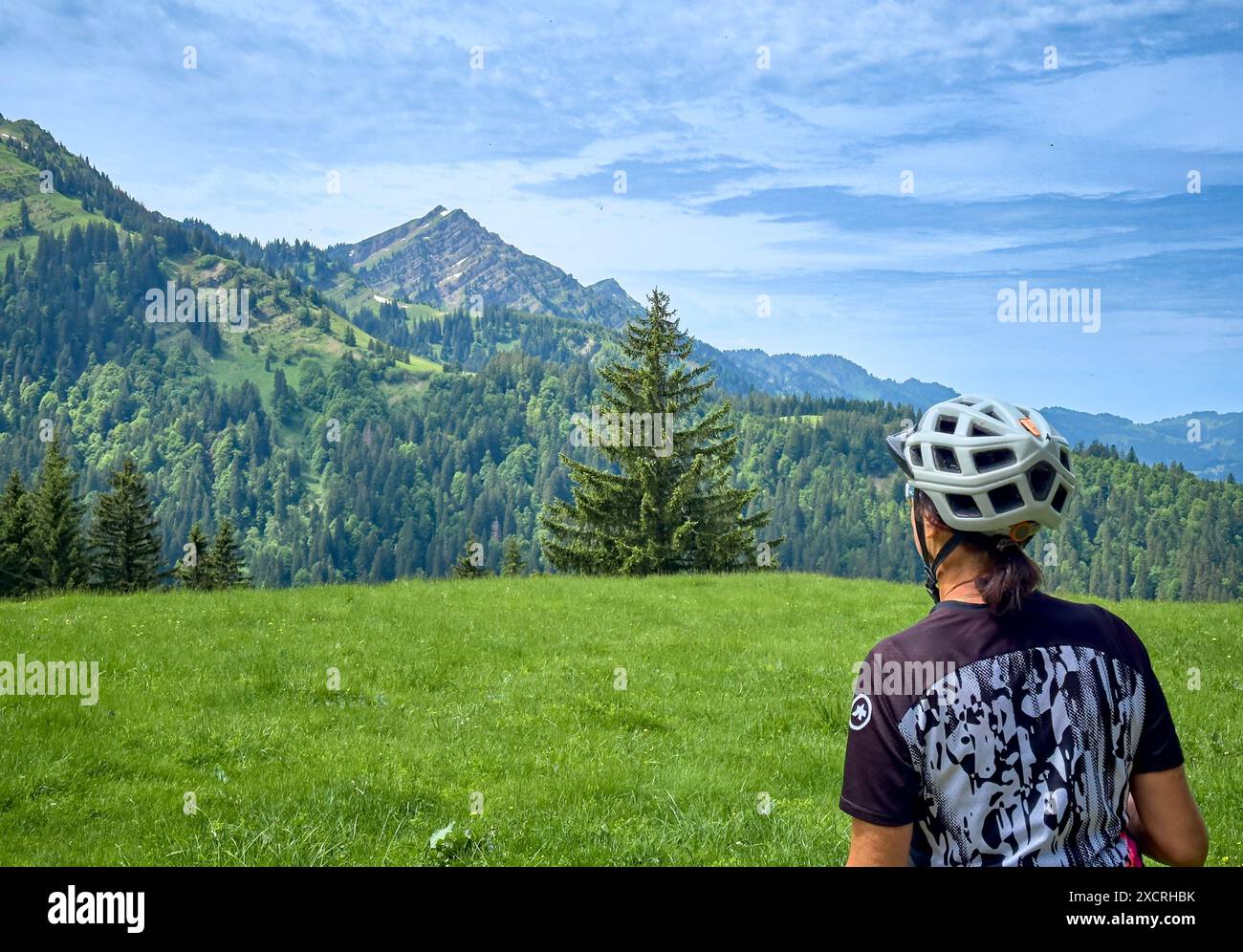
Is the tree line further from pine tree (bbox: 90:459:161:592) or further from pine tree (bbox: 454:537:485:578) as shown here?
pine tree (bbox: 454:537:485:578)

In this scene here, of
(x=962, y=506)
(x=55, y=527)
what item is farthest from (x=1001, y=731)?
(x=55, y=527)

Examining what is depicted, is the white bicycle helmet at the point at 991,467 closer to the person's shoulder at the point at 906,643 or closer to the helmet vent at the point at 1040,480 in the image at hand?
the helmet vent at the point at 1040,480

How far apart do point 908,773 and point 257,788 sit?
7.70m

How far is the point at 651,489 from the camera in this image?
41.7m

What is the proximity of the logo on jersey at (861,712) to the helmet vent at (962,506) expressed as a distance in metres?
0.92

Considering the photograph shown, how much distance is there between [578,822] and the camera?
340 inches

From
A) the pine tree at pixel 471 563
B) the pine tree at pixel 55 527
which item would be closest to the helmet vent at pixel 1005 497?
the pine tree at pixel 471 563

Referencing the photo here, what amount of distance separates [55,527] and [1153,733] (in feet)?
209

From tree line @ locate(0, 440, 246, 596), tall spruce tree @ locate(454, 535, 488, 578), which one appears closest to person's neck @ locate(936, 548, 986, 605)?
tall spruce tree @ locate(454, 535, 488, 578)

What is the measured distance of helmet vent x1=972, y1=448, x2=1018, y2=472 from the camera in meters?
3.87

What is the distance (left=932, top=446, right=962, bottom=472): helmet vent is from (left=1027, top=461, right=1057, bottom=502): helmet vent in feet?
0.98

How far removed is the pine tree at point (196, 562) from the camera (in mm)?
52625

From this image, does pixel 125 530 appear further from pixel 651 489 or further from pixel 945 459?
pixel 945 459
